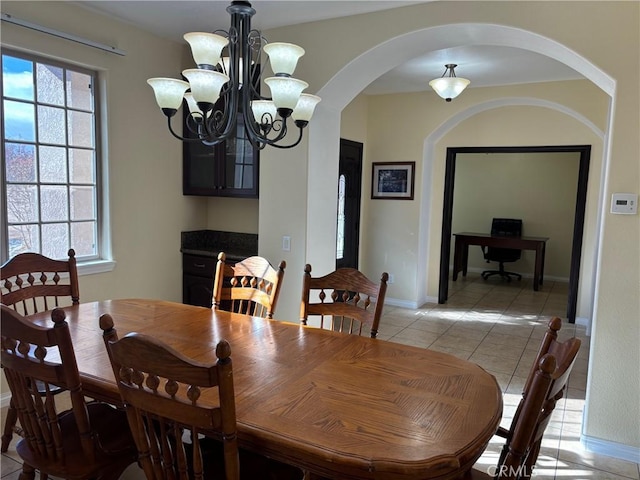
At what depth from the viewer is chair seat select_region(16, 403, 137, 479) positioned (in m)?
1.55

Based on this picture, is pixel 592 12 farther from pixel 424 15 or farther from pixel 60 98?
pixel 60 98

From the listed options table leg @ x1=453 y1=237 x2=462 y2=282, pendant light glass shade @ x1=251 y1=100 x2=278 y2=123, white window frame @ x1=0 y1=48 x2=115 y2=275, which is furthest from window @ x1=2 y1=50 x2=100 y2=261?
table leg @ x1=453 y1=237 x2=462 y2=282

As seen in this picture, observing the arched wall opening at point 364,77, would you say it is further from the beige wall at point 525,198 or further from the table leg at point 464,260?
the table leg at point 464,260

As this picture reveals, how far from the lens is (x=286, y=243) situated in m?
3.46

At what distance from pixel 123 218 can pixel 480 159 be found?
654cm

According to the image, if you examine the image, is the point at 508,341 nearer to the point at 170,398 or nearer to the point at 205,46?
the point at 205,46

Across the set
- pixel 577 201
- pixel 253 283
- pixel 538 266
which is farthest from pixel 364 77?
pixel 538 266

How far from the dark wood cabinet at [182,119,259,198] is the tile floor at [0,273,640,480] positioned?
198 centimetres

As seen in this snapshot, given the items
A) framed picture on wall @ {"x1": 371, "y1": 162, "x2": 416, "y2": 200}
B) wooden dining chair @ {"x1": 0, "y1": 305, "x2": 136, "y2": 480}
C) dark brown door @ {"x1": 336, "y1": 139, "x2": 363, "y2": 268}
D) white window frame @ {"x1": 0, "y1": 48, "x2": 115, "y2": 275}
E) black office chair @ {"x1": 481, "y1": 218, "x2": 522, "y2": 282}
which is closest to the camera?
wooden dining chair @ {"x1": 0, "y1": 305, "x2": 136, "y2": 480}

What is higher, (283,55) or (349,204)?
(283,55)

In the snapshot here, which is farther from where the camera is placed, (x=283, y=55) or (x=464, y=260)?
(x=464, y=260)

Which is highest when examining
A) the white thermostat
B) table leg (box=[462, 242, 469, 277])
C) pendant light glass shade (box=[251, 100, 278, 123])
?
pendant light glass shade (box=[251, 100, 278, 123])

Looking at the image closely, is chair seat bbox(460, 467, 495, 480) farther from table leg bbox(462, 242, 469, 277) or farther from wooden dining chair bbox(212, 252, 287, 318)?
table leg bbox(462, 242, 469, 277)

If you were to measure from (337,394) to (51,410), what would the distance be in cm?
95
